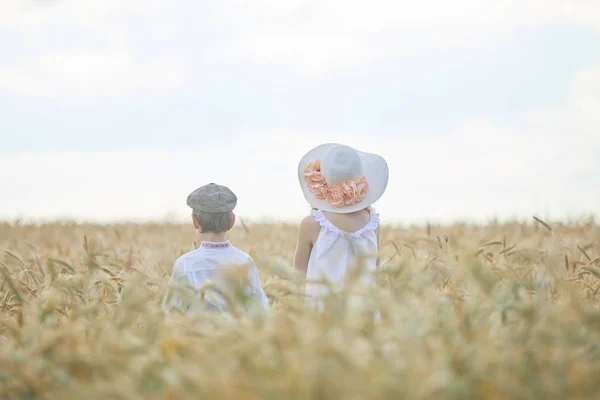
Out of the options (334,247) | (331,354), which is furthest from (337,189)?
(331,354)

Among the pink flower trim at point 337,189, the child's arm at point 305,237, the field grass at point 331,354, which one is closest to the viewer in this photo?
the field grass at point 331,354

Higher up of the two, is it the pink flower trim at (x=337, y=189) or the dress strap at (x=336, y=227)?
the pink flower trim at (x=337, y=189)

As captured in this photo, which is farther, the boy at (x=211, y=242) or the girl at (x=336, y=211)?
the girl at (x=336, y=211)

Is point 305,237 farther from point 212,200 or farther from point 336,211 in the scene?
point 212,200

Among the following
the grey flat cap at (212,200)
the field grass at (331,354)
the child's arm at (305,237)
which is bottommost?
the field grass at (331,354)

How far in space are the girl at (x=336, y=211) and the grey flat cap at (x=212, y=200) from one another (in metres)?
0.47

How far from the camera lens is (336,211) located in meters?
4.38

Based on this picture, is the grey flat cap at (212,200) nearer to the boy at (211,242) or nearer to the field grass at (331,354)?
the boy at (211,242)

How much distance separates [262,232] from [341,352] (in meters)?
7.67

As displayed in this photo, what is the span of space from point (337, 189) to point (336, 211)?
0.12 meters

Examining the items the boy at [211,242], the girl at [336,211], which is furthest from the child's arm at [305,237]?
the boy at [211,242]

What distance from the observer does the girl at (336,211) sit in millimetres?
4398

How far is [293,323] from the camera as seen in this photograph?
254 centimetres

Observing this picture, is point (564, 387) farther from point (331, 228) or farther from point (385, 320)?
point (331, 228)
